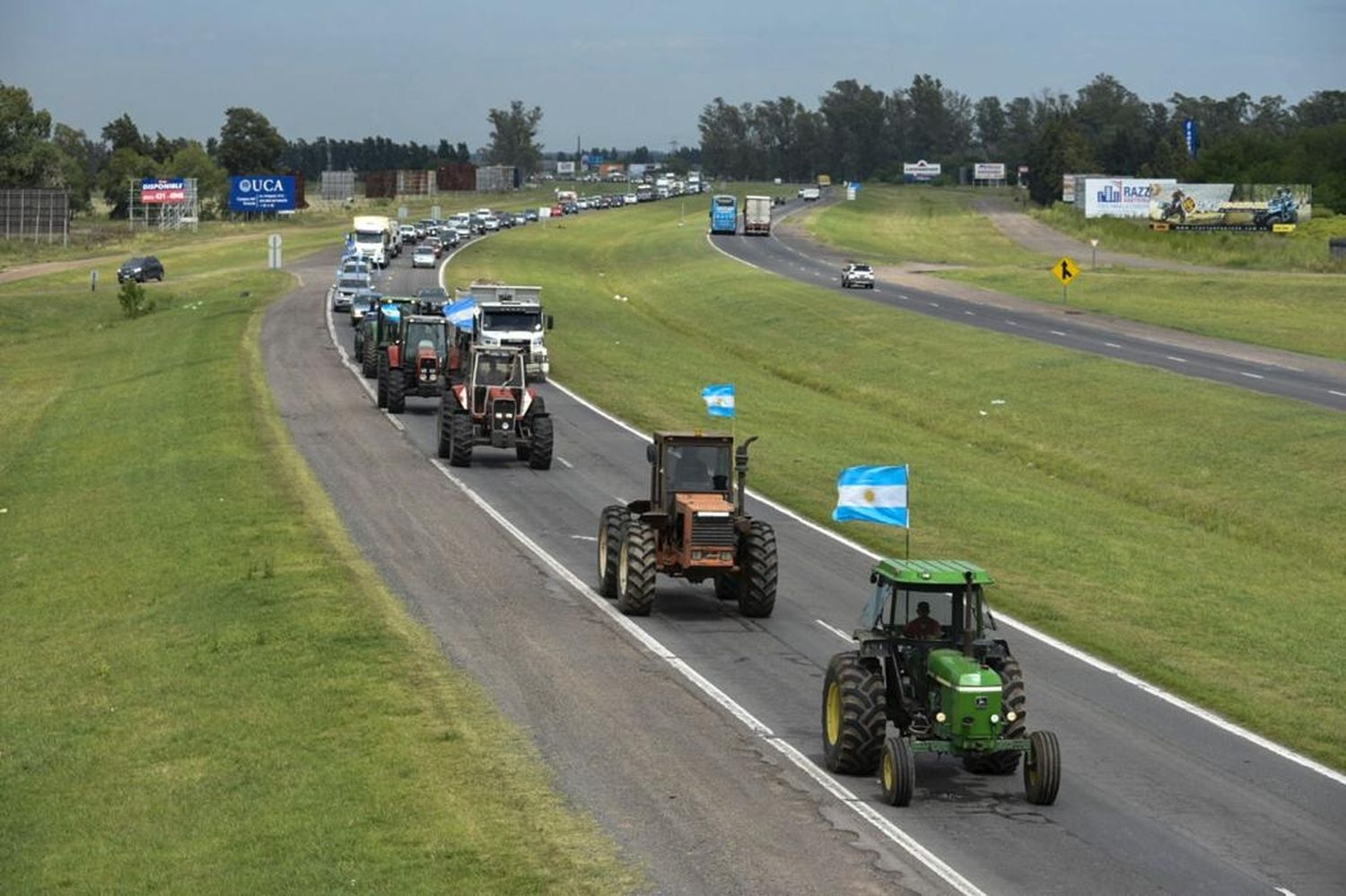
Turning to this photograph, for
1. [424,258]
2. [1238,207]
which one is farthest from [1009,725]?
[1238,207]

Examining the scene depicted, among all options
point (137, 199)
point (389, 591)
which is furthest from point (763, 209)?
point (389, 591)

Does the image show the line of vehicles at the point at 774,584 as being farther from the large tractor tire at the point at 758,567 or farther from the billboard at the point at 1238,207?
the billboard at the point at 1238,207

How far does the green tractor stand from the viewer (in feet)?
57.4

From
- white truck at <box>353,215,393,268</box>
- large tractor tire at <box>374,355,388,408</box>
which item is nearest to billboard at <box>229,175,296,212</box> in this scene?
white truck at <box>353,215,393,268</box>

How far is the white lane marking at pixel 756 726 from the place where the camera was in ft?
53.7

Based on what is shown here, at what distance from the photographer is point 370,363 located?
59.3 metres

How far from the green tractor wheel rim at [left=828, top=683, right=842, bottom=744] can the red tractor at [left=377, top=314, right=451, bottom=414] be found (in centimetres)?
3329

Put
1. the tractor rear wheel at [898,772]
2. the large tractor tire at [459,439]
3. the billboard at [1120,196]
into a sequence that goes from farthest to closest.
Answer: the billboard at [1120,196] < the large tractor tire at [459,439] < the tractor rear wheel at [898,772]

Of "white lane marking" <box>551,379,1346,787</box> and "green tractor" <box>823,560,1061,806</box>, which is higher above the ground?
"green tractor" <box>823,560,1061,806</box>

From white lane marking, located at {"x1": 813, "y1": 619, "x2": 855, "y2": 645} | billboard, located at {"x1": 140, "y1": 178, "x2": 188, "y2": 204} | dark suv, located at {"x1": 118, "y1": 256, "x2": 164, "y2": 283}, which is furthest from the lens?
billboard, located at {"x1": 140, "y1": 178, "x2": 188, "y2": 204}

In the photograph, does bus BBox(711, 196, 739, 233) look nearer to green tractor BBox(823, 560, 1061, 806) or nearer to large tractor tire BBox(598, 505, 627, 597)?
large tractor tire BBox(598, 505, 627, 597)

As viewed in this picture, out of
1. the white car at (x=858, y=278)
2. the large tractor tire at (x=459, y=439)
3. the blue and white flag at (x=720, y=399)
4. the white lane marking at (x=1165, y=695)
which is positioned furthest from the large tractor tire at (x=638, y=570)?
the white car at (x=858, y=278)

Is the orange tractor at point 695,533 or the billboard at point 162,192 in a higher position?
the billboard at point 162,192

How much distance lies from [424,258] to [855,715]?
97062 millimetres
